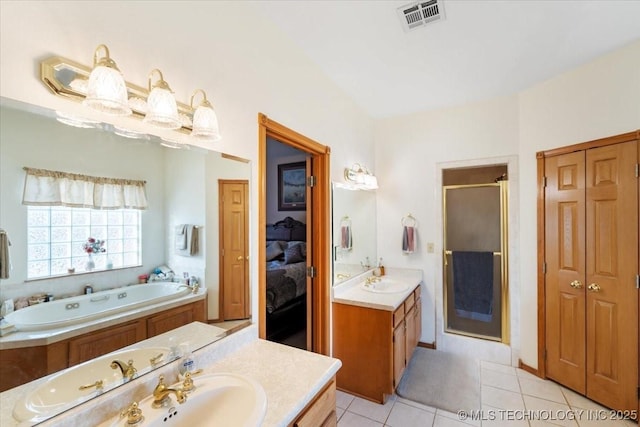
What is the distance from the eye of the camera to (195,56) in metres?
1.30

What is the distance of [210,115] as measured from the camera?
49.1 inches

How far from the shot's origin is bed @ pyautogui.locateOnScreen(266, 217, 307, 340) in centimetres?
308

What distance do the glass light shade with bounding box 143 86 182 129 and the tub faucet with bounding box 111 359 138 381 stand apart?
34.4 inches

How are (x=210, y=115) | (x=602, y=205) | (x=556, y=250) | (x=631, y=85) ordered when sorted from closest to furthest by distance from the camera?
(x=210, y=115)
(x=631, y=85)
(x=602, y=205)
(x=556, y=250)

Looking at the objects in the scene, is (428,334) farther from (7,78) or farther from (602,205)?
(7,78)

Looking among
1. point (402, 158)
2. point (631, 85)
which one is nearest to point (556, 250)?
point (631, 85)

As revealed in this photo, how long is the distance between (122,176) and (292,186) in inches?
143

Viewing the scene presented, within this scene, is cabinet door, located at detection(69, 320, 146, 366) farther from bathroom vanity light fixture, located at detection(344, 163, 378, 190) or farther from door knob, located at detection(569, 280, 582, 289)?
door knob, located at detection(569, 280, 582, 289)

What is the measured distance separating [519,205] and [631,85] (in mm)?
1209

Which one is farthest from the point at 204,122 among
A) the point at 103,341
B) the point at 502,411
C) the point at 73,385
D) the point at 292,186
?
the point at 292,186

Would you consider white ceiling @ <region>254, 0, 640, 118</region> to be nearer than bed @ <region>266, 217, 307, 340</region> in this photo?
Yes

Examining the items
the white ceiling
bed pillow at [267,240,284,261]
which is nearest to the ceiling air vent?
the white ceiling

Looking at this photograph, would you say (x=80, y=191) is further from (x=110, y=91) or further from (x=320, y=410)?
(x=320, y=410)

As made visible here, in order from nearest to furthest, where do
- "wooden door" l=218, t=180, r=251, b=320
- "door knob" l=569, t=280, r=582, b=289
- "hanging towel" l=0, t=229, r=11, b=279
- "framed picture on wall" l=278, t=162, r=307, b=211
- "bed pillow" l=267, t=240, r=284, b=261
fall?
"hanging towel" l=0, t=229, r=11, b=279
"wooden door" l=218, t=180, r=251, b=320
"door knob" l=569, t=280, r=582, b=289
"bed pillow" l=267, t=240, r=284, b=261
"framed picture on wall" l=278, t=162, r=307, b=211
